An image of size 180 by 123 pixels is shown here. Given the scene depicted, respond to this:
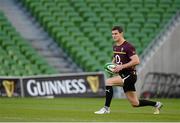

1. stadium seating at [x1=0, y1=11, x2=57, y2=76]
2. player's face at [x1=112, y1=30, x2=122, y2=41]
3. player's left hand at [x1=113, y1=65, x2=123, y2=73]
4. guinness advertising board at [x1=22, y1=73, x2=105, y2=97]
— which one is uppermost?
player's face at [x1=112, y1=30, x2=122, y2=41]

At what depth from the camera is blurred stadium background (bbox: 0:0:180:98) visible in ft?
95.1

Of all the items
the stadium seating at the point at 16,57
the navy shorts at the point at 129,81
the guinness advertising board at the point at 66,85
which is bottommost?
the guinness advertising board at the point at 66,85

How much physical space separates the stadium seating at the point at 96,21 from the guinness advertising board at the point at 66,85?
178cm

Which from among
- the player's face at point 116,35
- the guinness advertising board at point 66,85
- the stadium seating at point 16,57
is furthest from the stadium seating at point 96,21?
the player's face at point 116,35

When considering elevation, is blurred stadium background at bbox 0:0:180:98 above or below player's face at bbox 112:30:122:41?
below

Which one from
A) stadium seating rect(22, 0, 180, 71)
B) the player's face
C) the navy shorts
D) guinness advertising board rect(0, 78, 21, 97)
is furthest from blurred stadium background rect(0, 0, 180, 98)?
the player's face

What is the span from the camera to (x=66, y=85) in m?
27.0

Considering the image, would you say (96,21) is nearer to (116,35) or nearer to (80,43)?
(80,43)

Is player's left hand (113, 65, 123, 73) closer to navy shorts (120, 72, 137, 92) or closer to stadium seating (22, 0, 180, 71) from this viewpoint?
navy shorts (120, 72, 137, 92)

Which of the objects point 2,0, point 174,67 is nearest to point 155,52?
point 174,67

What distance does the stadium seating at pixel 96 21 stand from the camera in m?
30.0

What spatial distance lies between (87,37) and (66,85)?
438 cm

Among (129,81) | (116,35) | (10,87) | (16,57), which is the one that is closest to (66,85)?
(10,87)

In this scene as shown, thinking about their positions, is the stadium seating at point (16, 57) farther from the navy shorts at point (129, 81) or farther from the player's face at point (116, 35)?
the player's face at point (116, 35)
